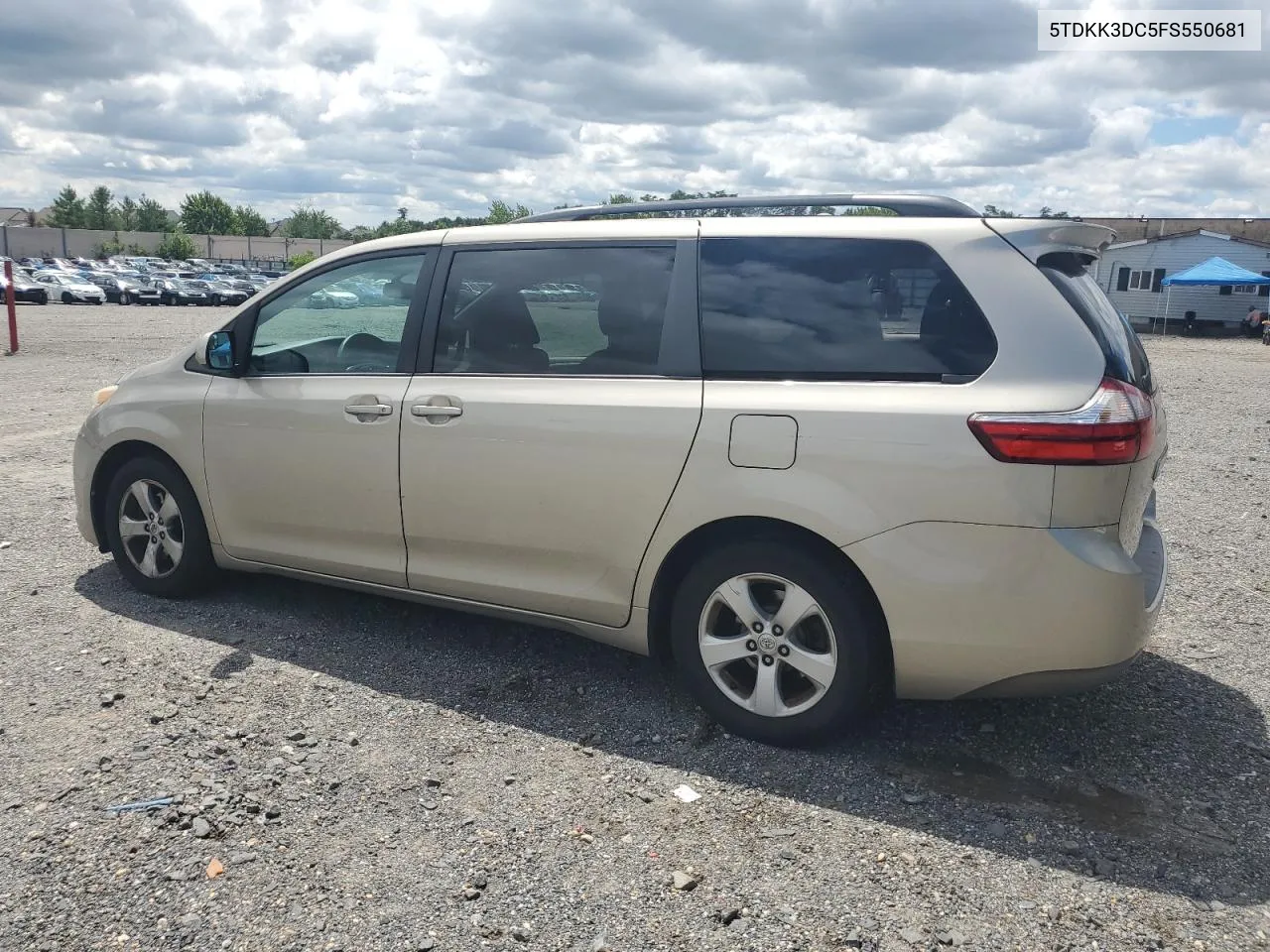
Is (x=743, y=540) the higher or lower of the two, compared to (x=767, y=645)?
higher

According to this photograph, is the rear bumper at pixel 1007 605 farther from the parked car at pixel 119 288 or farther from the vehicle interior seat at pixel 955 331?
the parked car at pixel 119 288

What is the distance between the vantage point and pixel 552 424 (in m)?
3.95

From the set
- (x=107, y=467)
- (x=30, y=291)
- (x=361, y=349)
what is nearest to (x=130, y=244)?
(x=30, y=291)

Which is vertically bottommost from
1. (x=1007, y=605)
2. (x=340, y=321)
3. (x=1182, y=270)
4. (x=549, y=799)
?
(x=549, y=799)

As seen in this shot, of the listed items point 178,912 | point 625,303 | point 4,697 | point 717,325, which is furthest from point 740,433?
point 4,697

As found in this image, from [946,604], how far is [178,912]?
2.45 meters

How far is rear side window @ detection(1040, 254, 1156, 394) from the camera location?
3.37m

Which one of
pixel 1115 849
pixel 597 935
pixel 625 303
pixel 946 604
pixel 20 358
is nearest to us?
pixel 597 935

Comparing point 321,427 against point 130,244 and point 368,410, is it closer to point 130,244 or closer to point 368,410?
point 368,410

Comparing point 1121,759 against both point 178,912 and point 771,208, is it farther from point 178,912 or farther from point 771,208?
point 178,912

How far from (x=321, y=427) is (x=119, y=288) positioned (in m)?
52.8

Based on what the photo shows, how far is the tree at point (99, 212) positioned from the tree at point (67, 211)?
0.73 metres

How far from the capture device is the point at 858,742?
12.5 feet

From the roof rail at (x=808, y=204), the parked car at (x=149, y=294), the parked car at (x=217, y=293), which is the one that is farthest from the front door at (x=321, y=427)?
the parked car at (x=149, y=294)
